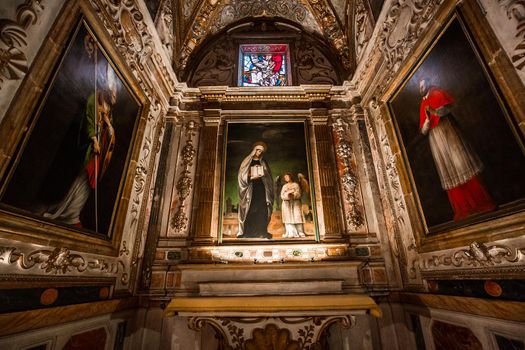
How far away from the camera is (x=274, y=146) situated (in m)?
5.66

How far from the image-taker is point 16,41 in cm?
232

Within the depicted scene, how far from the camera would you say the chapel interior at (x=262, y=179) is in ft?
8.21

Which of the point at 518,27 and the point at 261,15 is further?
the point at 261,15

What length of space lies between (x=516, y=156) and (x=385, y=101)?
262 cm

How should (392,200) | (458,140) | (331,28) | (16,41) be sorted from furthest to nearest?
1. (331,28)
2. (392,200)
3. (458,140)
4. (16,41)

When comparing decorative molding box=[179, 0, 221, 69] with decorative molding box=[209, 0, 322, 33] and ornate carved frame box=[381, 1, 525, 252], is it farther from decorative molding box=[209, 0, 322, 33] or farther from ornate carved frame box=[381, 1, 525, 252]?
ornate carved frame box=[381, 1, 525, 252]

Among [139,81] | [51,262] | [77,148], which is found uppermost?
[139,81]

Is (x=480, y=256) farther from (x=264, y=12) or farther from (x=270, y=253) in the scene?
(x=264, y=12)

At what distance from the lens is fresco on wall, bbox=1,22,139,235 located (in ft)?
8.14

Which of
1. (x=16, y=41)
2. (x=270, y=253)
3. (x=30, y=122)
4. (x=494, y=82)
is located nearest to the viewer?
(x=16, y=41)

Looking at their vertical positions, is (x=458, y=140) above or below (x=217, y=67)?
below

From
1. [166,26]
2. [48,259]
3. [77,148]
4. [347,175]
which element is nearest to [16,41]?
[77,148]

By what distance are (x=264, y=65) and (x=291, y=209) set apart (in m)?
4.38

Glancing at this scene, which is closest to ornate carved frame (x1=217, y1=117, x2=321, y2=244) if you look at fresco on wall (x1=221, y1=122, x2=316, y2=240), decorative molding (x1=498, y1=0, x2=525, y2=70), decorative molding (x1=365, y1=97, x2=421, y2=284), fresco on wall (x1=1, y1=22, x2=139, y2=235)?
fresco on wall (x1=221, y1=122, x2=316, y2=240)
